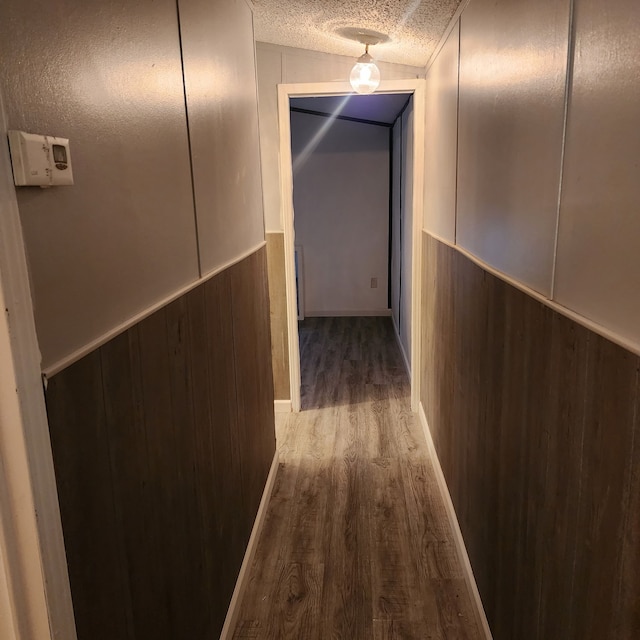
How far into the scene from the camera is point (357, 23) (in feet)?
8.16

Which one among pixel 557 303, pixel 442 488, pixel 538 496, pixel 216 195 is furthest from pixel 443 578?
pixel 216 195

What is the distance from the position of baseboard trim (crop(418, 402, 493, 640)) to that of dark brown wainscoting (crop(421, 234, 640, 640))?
0.06m

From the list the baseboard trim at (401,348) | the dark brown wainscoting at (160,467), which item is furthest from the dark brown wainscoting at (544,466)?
the baseboard trim at (401,348)

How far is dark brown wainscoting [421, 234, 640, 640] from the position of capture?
846mm

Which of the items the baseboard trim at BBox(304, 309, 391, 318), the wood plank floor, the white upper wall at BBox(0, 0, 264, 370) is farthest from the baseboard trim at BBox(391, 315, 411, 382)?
the white upper wall at BBox(0, 0, 264, 370)

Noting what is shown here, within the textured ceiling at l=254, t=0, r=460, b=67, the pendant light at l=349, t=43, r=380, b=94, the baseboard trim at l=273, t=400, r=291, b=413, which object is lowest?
the baseboard trim at l=273, t=400, r=291, b=413

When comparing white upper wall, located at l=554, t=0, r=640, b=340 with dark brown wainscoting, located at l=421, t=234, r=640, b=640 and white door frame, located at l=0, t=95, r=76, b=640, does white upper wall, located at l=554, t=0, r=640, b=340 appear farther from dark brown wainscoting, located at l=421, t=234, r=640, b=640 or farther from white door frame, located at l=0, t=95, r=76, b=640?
white door frame, located at l=0, t=95, r=76, b=640

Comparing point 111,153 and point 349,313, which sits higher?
point 111,153

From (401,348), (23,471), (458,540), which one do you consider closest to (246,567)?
(458,540)

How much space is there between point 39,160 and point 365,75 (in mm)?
2447

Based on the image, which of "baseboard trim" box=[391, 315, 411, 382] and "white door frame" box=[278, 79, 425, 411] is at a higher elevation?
"white door frame" box=[278, 79, 425, 411]

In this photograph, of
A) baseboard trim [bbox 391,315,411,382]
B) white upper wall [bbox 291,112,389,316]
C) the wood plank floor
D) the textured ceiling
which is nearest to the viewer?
the wood plank floor

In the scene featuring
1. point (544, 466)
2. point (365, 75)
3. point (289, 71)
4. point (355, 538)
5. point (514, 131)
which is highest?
point (289, 71)

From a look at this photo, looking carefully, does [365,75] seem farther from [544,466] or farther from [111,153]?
[544,466]
